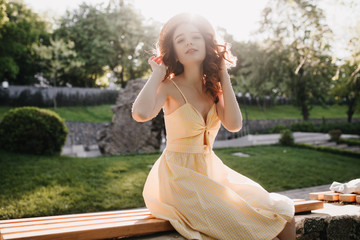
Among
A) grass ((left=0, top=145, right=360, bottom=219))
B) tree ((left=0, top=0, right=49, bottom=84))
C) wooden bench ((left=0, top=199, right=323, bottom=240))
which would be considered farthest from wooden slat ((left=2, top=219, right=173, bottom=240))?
tree ((left=0, top=0, right=49, bottom=84))

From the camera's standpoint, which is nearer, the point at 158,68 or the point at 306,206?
the point at 158,68

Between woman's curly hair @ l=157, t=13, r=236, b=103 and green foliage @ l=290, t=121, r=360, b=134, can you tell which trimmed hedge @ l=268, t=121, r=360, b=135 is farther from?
woman's curly hair @ l=157, t=13, r=236, b=103

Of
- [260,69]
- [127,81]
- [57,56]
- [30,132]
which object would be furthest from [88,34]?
[30,132]

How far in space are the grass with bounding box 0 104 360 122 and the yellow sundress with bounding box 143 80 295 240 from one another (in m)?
22.1

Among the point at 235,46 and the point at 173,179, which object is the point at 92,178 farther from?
the point at 235,46

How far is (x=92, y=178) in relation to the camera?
698 centimetres

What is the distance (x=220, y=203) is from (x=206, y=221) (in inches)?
5.6

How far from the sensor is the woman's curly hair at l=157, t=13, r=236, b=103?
2.21 m

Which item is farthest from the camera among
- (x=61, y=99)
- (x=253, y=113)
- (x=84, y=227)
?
(x=253, y=113)

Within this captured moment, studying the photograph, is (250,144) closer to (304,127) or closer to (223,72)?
(304,127)

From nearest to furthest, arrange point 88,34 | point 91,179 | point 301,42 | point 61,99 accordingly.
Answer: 1. point 91,179
2. point 301,42
3. point 61,99
4. point 88,34

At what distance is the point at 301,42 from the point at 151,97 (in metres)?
14.5

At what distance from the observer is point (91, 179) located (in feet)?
22.5

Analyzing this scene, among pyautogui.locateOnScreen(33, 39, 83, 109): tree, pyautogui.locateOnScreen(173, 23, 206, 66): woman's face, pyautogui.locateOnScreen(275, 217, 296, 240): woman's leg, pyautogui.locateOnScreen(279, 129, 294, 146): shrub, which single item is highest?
pyautogui.locateOnScreen(33, 39, 83, 109): tree
